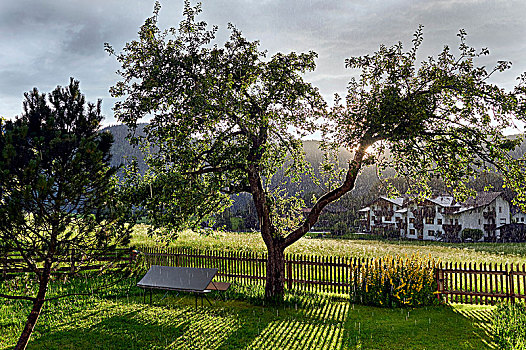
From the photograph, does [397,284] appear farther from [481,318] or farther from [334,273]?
[334,273]

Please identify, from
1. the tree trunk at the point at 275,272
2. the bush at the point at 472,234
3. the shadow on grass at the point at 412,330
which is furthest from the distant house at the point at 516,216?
the tree trunk at the point at 275,272

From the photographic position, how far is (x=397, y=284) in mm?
11852

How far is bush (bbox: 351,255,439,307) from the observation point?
11.7 meters

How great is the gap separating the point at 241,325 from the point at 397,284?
5.18 m

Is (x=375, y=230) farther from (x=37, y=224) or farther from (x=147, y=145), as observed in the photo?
(x=37, y=224)

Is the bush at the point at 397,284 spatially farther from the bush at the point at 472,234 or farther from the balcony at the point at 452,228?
the balcony at the point at 452,228

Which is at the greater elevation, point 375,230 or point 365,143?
point 365,143

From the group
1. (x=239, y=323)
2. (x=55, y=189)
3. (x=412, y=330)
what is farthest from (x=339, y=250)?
(x=55, y=189)

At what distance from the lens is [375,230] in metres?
55.5

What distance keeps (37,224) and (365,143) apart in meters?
8.64

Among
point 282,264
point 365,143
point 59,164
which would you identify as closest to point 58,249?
point 59,164

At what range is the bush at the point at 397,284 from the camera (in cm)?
1169

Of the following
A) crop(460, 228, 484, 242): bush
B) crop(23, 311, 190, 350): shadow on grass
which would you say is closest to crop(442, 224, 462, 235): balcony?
crop(460, 228, 484, 242): bush

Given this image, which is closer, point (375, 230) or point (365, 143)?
point (365, 143)
